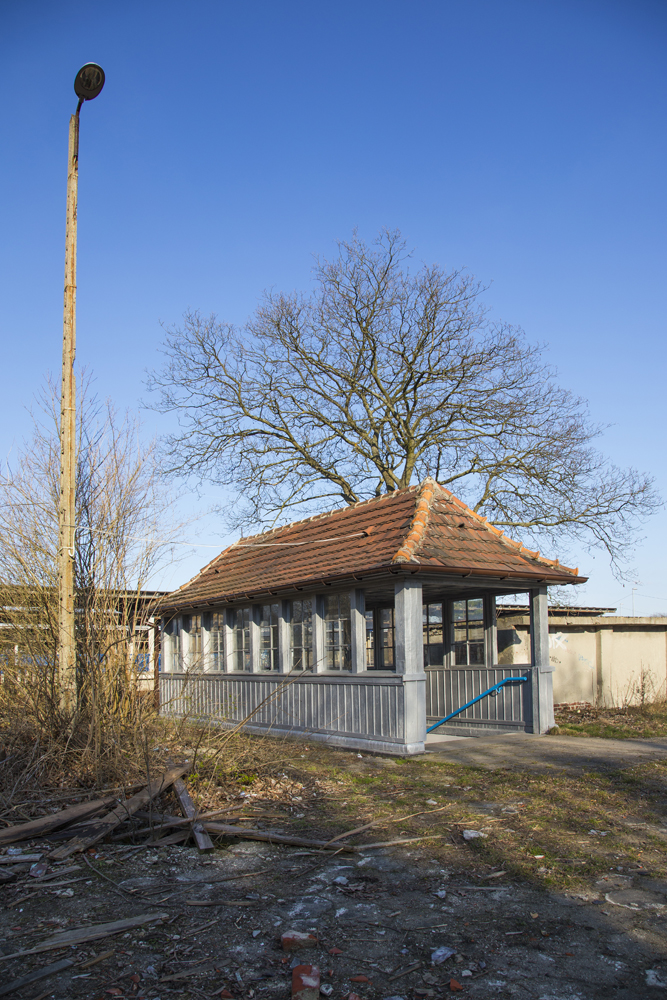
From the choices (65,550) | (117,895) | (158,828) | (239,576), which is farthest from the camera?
(239,576)

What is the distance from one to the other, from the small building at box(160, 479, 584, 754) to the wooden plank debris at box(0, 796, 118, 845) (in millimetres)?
3393

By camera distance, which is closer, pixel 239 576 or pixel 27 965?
pixel 27 965

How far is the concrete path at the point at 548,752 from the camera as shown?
1023cm

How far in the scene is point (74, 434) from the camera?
9.51 metres

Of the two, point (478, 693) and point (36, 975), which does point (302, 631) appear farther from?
point (36, 975)

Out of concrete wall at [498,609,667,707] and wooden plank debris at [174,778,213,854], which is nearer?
wooden plank debris at [174,778,213,854]

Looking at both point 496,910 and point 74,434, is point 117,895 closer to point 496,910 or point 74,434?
point 496,910

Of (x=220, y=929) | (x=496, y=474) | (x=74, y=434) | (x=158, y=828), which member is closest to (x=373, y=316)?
(x=496, y=474)

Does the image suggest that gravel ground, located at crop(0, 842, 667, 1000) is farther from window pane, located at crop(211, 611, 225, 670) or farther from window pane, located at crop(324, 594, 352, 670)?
window pane, located at crop(211, 611, 225, 670)

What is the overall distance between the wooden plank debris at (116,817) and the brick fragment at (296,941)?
2.55m

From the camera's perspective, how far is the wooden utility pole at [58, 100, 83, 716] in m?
8.98

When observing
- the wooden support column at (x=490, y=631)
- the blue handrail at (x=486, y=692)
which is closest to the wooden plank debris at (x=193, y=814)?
the blue handrail at (x=486, y=692)

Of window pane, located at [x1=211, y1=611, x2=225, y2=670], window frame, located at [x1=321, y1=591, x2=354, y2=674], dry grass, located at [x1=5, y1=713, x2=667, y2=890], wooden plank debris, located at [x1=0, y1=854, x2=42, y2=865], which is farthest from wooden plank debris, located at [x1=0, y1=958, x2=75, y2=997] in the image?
window pane, located at [x1=211, y1=611, x2=225, y2=670]

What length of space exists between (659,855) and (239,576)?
12.1 metres
